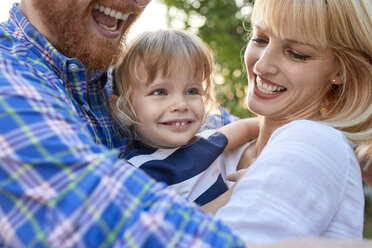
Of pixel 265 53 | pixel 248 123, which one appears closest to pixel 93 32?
Result: pixel 265 53

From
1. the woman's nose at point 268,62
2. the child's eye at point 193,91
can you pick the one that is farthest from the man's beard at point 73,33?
the woman's nose at point 268,62

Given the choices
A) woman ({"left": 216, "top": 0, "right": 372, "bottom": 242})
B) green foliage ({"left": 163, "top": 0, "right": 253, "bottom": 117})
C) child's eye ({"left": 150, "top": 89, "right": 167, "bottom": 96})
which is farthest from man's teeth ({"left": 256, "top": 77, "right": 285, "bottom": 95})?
green foliage ({"left": 163, "top": 0, "right": 253, "bottom": 117})

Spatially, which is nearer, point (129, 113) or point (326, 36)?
point (326, 36)

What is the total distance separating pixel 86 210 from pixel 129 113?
1.06 meters

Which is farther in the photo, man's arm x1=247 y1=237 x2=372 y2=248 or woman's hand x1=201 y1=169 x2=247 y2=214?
woman's hand x1=201 y1=169 x2=247 y2=214

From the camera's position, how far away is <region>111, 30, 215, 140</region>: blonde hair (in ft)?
7.11

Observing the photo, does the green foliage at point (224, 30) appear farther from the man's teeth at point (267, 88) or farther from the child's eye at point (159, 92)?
the child's eye at point (159, 92)

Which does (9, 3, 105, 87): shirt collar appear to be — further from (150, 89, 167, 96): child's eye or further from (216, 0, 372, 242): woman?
(216, 0, 372, 242): woman

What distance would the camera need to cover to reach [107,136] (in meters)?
2.08

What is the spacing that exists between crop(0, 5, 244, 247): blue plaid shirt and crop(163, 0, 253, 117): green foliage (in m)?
4.21

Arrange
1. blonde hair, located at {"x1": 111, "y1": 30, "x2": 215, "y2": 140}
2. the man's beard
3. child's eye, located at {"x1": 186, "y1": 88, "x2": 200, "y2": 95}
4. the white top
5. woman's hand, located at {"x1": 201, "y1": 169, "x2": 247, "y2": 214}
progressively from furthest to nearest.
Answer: child's eye, located at {"x1": 186, "y1": 88, "x2": 200, "y2": 95}
blonde hair, located at {"x1": 111, "y1": 30, "x2": 215, "y2": 140}
the man's beard
woman's hand, located at {"x1": 201, "y1": 169, "x2": 247, "y2": 214}
the white top

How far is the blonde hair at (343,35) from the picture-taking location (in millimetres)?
1931

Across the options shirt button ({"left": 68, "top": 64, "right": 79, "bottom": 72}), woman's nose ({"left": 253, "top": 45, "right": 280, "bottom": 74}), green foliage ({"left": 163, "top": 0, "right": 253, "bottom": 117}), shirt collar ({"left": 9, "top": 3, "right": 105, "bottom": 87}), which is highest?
shirt collar ({"left": 9, "top": 3, "right": 105, "bottom": 87})

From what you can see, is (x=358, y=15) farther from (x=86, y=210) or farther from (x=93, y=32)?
(x=86, y=210)
